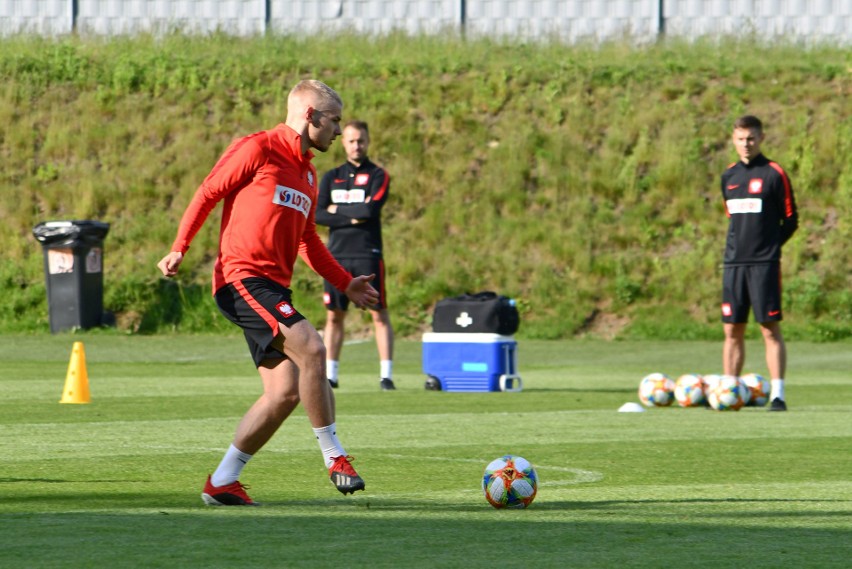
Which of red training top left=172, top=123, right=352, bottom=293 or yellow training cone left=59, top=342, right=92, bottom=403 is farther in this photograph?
yellow training cone left=59, top=342, right=92, bottom=403

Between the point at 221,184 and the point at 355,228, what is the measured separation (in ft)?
27.0

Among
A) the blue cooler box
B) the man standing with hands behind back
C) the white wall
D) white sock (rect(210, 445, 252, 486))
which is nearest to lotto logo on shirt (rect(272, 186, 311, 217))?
white sock (rect(210, 445, 252, 486))

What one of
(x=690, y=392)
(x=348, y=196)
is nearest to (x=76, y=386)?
(x=348, y=196)

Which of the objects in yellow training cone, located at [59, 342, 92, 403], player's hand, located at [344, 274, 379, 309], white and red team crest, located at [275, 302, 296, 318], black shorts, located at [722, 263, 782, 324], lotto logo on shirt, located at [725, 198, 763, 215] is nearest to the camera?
white and red team crest, located at [275, 302, 296, 318]

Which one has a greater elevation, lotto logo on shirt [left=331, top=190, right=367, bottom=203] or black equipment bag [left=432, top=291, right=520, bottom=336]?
lotto logo on shirt [left=331, top=190, right=367, bottom=203]

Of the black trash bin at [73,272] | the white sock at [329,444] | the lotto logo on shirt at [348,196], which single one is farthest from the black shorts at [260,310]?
the black trash bin at [73,272]

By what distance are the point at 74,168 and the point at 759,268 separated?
18.4 meters

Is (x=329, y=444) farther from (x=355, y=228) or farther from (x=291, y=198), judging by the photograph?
(x=355, y=228)

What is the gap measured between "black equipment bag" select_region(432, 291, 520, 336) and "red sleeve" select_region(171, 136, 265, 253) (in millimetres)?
8751

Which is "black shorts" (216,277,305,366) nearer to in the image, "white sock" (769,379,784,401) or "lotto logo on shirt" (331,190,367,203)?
"white sock" (769,379,784,401)

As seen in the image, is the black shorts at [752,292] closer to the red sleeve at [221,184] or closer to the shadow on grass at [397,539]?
the shadow on grass at [397,539]

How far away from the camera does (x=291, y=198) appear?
708cm

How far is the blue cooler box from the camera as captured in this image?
15.5 metres

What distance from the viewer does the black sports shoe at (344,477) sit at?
6.89 m
